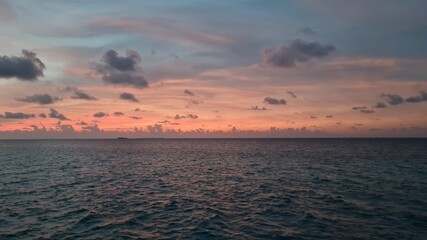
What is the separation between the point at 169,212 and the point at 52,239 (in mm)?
11295

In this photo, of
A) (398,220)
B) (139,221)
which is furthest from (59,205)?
(398,220)

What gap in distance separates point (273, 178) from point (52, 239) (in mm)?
41255

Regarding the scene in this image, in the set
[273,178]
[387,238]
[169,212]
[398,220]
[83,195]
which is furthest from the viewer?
[273,178]

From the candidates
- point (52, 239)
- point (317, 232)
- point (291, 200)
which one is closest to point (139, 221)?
point (52, 239)

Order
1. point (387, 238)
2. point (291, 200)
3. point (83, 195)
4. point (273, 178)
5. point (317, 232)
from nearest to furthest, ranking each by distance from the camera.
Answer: point (387, 238), point (317, 232), point (291, 200), point (83, 195), point (273, 178)

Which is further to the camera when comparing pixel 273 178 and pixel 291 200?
pixel 273 178

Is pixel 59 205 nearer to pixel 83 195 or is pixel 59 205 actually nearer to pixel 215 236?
pixel 83 195

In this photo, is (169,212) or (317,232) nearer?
(317,232)

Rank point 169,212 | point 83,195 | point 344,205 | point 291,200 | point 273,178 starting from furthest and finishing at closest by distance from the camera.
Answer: point 273,178 → point 83,195 → point 291,200 → point 344,205 → point 169,212

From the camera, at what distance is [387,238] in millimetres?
23922

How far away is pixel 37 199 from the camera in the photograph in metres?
39.6

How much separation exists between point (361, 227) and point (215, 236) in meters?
12.2

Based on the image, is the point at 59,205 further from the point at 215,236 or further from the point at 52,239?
the point at 215,236

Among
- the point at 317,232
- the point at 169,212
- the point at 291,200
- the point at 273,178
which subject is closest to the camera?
the point at 317,232
